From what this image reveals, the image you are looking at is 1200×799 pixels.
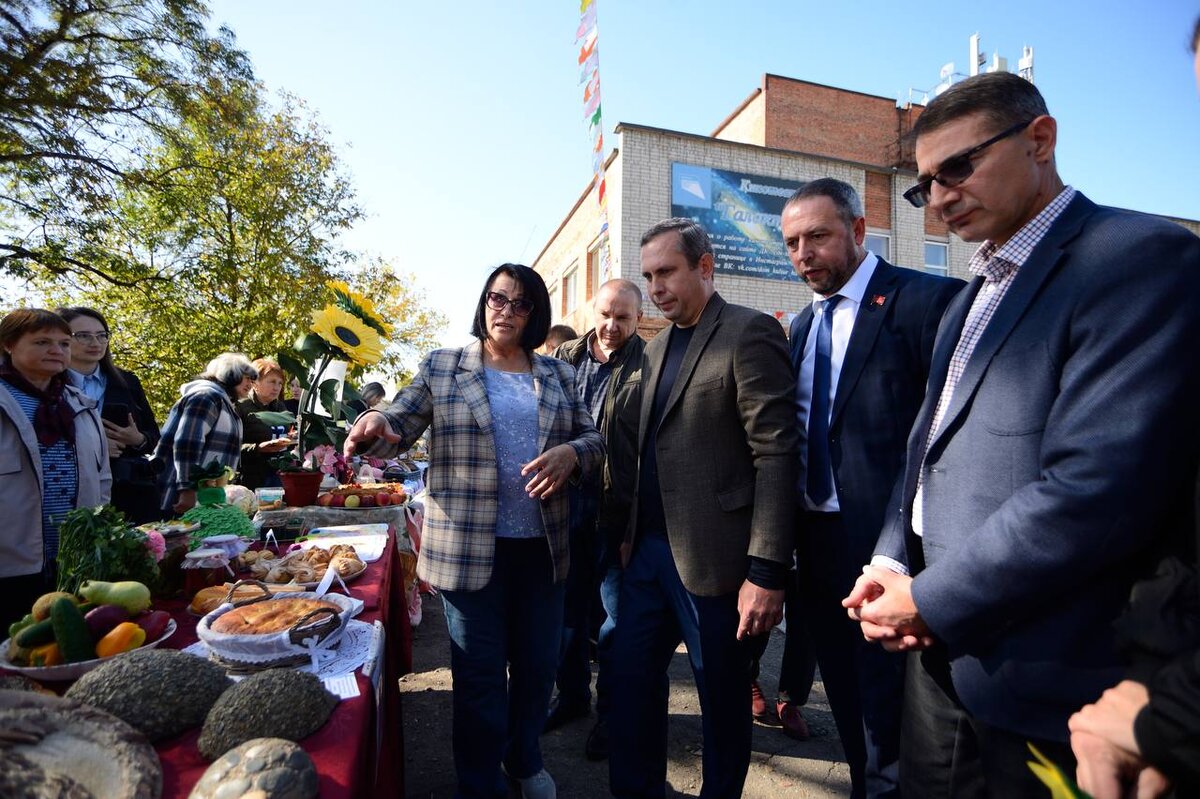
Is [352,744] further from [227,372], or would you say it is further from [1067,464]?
[227,372]

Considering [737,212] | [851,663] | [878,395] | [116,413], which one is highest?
[737,212]

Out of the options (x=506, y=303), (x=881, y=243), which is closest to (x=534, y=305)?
(x=506, y=303)

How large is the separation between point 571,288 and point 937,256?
370 inches

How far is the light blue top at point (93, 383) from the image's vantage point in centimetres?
380

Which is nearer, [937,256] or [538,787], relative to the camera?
[538,787]

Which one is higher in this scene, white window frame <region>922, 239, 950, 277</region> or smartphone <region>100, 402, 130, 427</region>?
white window frame <region>922, 239, 950, 277</region>

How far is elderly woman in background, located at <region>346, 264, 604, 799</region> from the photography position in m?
2.14

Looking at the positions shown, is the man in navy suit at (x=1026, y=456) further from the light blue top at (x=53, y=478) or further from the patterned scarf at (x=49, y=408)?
the patterned scarf at (x=49, y=408)

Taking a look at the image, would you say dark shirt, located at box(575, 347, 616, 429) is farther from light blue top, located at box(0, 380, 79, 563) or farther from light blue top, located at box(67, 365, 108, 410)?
light blue top, located at box(67, 365, 108, 410)

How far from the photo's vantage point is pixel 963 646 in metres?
1.15

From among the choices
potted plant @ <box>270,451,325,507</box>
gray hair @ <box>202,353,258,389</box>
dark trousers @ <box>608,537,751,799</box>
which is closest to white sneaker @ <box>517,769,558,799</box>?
dark trousers @ <box>608,537,751,799</box>

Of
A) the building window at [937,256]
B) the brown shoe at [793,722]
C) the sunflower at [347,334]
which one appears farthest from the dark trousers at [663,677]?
the building window at [937,256]

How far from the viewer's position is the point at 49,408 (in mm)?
2902

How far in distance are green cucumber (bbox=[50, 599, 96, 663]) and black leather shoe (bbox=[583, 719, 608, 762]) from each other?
2.19 metres
